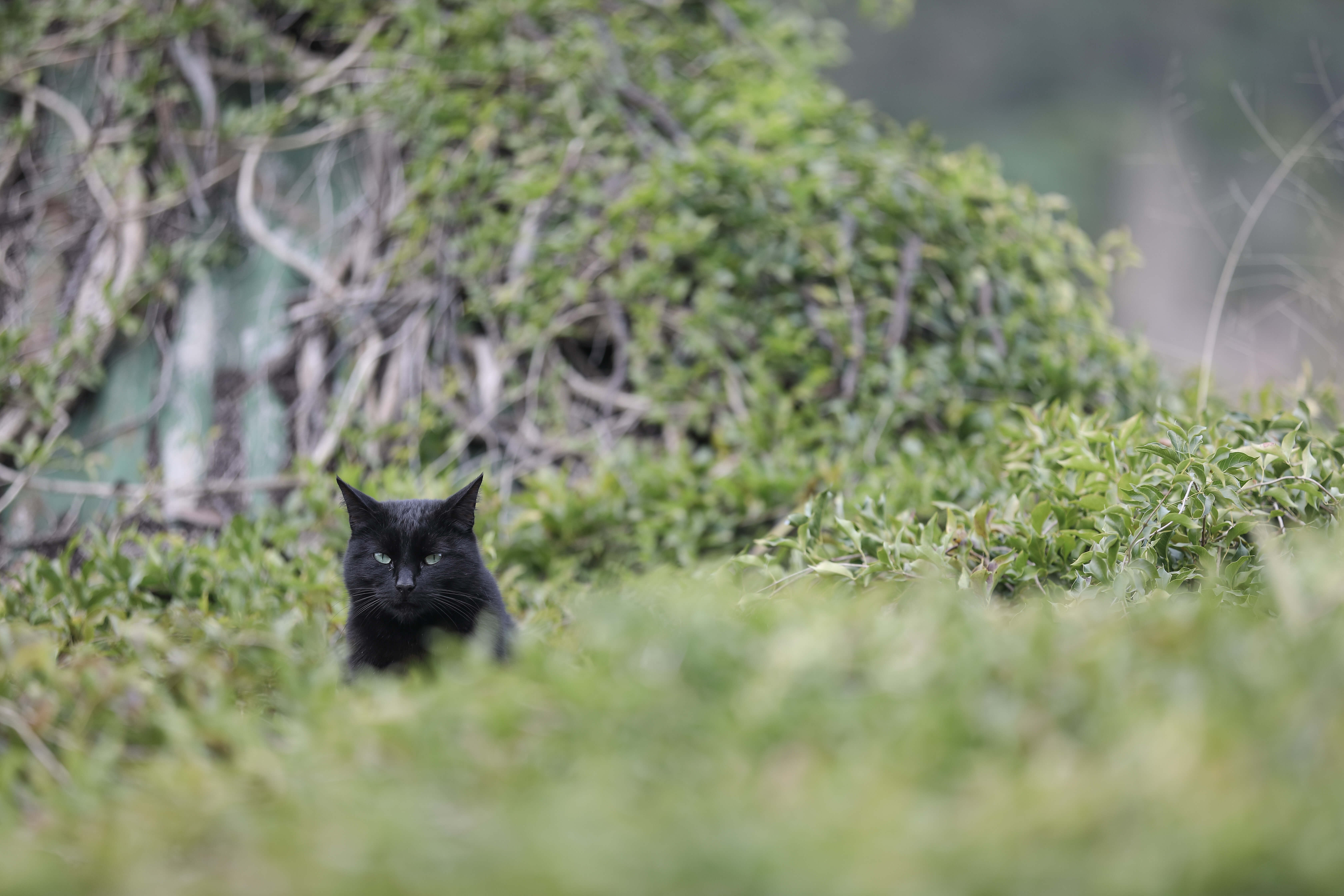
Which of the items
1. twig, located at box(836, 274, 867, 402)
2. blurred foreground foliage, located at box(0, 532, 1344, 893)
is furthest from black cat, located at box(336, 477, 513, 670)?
twig, located at box(836, 274, 867, 402)

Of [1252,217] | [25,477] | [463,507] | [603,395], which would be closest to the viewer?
[463,507]

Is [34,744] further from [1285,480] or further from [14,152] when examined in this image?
[14,152]

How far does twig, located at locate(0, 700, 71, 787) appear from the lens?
1.15 metres

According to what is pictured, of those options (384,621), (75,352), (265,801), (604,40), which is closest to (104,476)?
(75,352)

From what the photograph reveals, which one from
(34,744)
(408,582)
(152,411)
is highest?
(152,411)

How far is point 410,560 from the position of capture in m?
1.93

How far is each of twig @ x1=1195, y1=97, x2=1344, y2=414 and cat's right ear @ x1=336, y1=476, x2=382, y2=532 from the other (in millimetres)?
2070

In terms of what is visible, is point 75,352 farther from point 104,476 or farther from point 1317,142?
point 1317,142

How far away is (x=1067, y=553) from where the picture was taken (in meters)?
1.95

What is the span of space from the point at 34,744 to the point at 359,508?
34.0 inches

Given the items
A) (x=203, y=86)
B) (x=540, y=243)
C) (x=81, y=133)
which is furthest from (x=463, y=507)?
(x=81, y=133)

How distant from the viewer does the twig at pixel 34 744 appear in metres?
1.15

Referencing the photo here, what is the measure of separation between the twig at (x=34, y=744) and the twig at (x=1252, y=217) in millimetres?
2552

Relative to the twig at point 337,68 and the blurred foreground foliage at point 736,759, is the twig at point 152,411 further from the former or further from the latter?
the blurred foreground foliage at point 736,759
